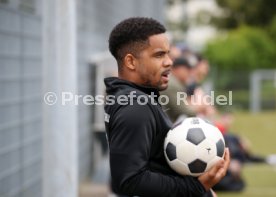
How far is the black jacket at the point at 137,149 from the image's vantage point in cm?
290

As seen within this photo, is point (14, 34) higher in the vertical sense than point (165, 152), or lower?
higher

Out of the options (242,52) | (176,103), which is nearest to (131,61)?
(176,103)

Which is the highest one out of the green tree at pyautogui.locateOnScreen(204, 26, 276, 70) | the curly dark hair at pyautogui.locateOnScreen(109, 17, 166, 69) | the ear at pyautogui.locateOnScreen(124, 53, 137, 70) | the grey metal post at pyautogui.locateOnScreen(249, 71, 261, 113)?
the green tree at pyautogui.locateOnScreen(204, 26, 276, 70)

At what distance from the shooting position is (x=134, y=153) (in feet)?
9.49

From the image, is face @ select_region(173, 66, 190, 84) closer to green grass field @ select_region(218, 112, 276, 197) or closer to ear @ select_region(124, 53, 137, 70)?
green grass field @ select_region(218, 112, 276, 197)

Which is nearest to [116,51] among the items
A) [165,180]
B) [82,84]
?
[165,180]

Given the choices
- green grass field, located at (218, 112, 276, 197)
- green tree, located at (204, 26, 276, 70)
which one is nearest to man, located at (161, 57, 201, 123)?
green grass field, located at (218, 112, 276, 197)

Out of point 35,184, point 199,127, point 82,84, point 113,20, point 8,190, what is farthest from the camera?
point 113,20

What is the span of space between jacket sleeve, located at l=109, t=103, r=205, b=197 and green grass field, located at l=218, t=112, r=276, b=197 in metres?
6.16

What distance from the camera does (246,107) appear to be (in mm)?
28094

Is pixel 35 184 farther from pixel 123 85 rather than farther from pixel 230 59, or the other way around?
pixel 230 59

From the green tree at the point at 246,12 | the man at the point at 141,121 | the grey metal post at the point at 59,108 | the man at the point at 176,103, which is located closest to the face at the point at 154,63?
the man at the point at 141,121

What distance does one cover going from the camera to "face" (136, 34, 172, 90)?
3148 millimetres

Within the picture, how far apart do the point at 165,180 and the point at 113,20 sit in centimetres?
1172
